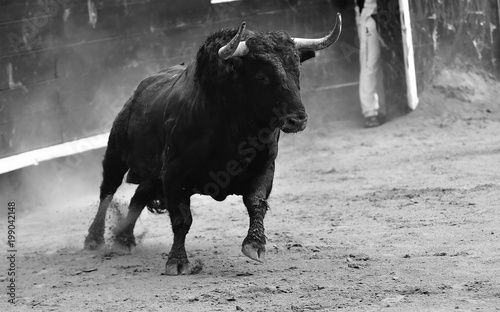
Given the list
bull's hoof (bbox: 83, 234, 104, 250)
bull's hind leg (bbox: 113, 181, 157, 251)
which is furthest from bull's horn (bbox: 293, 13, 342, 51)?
bull's hoof (bbox: 83, 234, 104, 250)

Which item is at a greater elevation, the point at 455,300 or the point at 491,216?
the point at 491,216

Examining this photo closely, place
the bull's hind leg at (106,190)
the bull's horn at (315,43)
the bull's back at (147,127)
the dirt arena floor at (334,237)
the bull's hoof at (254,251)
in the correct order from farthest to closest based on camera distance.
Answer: the bull's hind leg at (106,190) < the bull's back at (147,127) < the bull's horn at (315,43) < the bull's hoof at (254,251) < the dirt arena floor at (334,237)

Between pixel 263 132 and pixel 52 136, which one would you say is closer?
pixel 263 132

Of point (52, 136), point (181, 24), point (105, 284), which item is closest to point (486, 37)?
point (181, 24)

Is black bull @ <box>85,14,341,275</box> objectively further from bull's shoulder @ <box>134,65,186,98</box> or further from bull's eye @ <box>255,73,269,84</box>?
bull's shoulder @ <box>134,65,186,98</box>

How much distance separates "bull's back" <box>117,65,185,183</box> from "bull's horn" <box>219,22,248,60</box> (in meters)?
0.83

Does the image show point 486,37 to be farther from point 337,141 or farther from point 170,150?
point 170,150

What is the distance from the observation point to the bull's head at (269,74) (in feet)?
16.4

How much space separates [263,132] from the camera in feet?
17.5

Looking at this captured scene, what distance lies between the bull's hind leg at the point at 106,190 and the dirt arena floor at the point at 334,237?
0.66 ft

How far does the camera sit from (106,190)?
6.72 meters

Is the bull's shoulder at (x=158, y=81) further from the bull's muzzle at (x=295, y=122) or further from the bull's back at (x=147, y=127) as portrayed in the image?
the bull's muzzle at (x=295, y=122)

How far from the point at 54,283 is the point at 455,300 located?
2.42m

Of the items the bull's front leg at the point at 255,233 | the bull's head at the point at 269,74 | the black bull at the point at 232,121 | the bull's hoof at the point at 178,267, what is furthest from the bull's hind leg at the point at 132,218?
the bull's head at the point at 269,74
